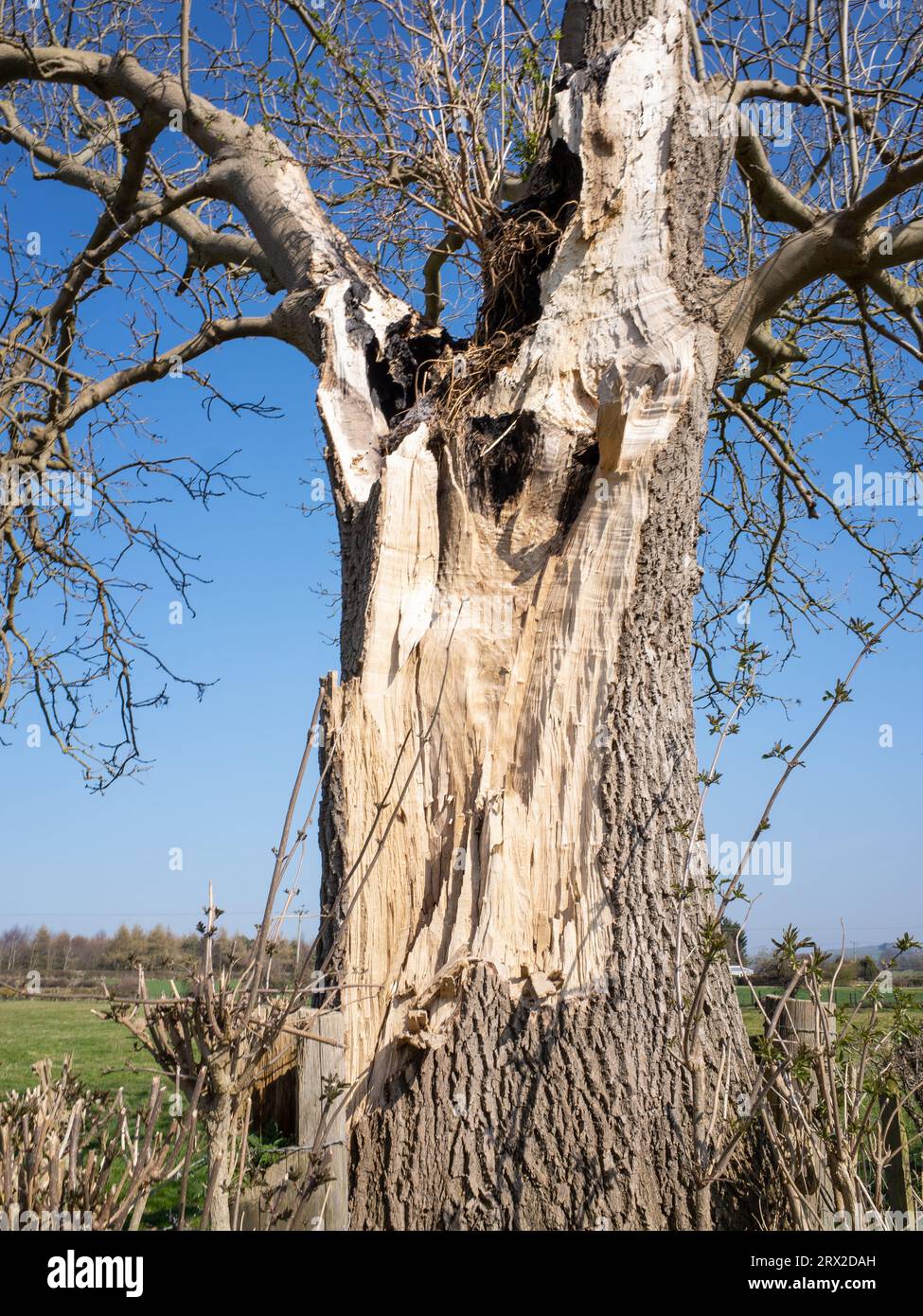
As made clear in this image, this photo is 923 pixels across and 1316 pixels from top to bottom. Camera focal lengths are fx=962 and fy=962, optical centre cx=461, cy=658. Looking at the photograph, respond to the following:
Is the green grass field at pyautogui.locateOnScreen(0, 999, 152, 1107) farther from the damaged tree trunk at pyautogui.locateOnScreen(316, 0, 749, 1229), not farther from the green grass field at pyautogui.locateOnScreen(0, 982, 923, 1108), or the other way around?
the damaged tree trunk at pyautogui.locateOnScreen(316, 0, 749, 1229)

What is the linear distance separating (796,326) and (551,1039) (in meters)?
5.35

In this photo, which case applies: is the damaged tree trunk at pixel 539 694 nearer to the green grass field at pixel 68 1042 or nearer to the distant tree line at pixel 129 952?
the distant tree line at pixel 129 952

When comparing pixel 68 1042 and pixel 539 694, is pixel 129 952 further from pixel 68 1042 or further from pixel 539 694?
pixel 68 1042

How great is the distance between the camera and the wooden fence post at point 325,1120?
257 cm

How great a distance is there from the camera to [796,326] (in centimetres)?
651

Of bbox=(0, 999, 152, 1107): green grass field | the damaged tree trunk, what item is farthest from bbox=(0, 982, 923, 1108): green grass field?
the damaged tree trunk

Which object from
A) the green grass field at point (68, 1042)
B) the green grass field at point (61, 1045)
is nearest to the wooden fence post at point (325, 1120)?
the green grass field at point (68, 1042)

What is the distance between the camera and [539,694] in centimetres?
340

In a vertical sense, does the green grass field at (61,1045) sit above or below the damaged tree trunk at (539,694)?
below

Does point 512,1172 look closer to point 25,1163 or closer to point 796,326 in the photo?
point 25,1163

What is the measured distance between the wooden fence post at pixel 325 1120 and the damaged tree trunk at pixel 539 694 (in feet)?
0.65

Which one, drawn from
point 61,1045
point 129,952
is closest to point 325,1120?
point 129,952

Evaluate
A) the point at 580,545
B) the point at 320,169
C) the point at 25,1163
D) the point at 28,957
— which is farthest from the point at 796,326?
the point at 28,957

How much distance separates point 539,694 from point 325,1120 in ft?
5.00
